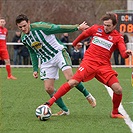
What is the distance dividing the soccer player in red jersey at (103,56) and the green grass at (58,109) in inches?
22.3

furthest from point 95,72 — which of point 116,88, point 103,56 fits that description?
point 116,88

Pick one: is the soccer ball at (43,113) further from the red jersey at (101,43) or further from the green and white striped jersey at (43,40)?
the red jersey at (101,43)

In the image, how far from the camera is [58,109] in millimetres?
10711

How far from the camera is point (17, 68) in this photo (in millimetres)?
23594

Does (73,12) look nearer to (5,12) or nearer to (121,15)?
(5,12)

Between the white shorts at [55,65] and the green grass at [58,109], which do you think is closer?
the green grass at [58,109]

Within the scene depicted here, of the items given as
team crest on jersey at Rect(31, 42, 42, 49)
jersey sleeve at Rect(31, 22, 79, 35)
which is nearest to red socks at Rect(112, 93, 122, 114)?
jersey sleeve at Rect(31, 22, 79, 35)

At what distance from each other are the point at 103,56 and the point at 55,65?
831 millimetres

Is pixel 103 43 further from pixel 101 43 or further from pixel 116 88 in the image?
pixel 116 88

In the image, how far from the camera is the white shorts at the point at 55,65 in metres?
9.78

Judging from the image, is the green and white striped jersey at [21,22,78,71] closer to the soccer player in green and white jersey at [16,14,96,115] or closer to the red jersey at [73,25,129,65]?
the soccer player in green and white jersey at [16,14,96,115]

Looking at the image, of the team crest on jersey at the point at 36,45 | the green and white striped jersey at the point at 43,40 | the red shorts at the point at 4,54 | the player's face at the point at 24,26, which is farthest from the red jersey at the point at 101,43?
the red shorts at the point at 4,54

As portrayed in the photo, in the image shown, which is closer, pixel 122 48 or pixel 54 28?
pixel 122 48

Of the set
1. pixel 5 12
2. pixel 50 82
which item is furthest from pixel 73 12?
pixel 50 82
